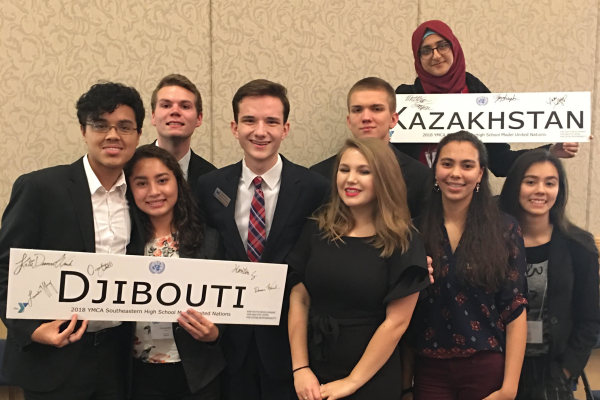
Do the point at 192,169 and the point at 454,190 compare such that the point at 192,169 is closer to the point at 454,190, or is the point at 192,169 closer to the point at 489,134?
the point at 454,190

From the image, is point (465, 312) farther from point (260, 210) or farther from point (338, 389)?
point (260, 210)

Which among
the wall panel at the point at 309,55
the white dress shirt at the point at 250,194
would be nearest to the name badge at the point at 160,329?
the white dress shirt at the point at 250,194

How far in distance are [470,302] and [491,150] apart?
104cm

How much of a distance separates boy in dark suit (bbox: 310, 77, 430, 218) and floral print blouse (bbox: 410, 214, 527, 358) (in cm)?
46

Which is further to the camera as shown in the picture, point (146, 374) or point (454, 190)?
point (454, 190)

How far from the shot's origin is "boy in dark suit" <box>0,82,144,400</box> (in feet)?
5.26

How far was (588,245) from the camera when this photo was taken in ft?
6.88

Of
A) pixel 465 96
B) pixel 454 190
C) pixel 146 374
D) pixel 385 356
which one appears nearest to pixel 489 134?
pixel 465 96

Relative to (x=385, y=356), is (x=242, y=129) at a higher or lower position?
higher

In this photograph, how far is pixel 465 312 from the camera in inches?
71.4

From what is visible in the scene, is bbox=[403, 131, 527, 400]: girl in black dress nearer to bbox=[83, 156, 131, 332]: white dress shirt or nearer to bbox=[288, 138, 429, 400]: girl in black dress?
bbox=[288, 138, 429, 400]: girl in black dress

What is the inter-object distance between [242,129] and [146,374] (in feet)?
3.32

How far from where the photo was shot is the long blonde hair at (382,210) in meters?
1.72
